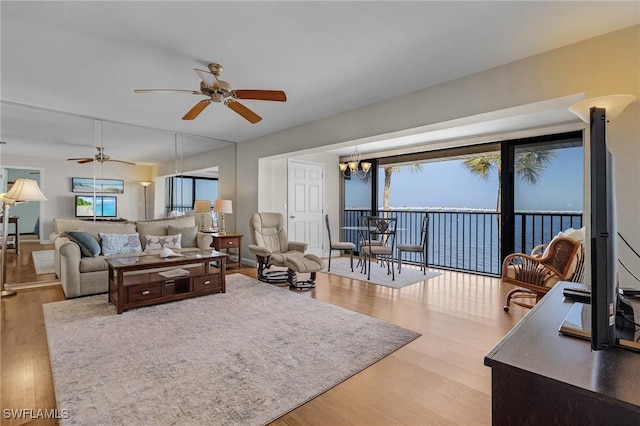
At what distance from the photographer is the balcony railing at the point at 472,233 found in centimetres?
475

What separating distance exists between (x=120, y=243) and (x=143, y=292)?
141cm

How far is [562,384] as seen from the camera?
2.58 feet

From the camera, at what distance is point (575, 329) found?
1.08m

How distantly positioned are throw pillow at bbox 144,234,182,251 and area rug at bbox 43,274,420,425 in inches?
48.2

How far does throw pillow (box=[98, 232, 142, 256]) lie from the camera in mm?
4210

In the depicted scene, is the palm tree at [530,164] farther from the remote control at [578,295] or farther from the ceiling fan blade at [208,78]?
the ceiling fan blade at [208,78]

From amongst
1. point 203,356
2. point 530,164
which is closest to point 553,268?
point 530,164

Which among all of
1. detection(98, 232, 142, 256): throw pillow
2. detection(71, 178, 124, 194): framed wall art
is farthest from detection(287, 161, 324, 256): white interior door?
detection(71, 178, 124, 194): framed wall art

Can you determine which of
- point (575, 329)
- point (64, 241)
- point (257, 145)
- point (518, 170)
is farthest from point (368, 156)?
point (575, 329)

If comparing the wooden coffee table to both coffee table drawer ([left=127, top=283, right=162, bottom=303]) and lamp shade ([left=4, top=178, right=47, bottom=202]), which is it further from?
lamp shade ([left=4, top=178, right=47, bottom=202])

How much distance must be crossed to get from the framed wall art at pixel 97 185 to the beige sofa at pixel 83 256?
51cm

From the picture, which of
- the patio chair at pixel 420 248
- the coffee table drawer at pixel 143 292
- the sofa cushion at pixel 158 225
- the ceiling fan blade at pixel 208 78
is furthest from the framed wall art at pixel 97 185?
the patio chair at pixel 420 248

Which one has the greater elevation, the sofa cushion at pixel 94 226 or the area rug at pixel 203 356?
the sofa cushion at pixel 94 226

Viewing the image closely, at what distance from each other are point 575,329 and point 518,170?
460 centimetres
